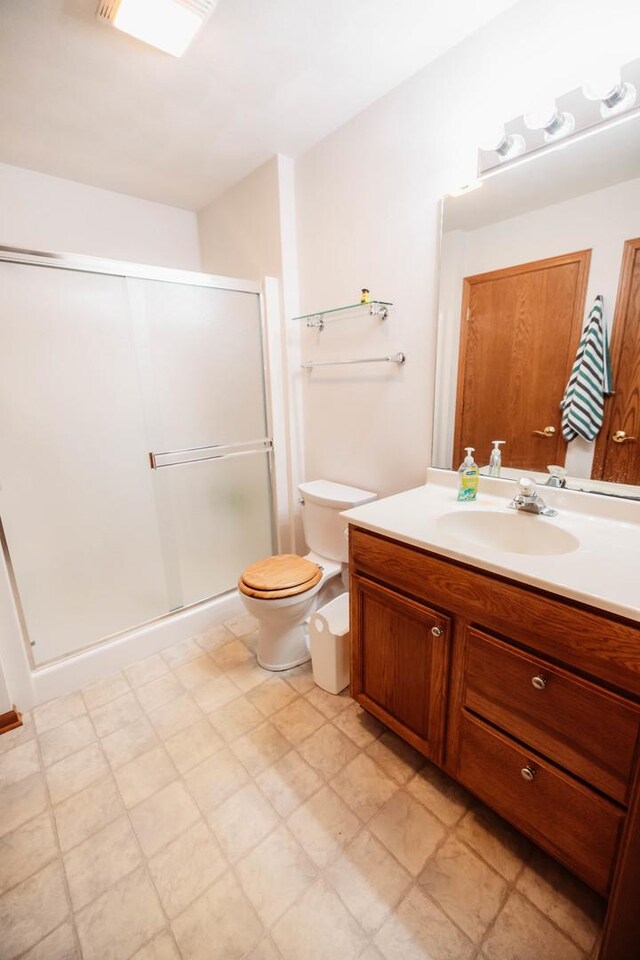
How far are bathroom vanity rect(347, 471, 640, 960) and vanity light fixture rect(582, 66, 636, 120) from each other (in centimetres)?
109

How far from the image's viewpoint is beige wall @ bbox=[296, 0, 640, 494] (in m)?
1.15

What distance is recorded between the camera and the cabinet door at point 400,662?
1.13m

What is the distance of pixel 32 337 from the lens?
1519 millimetres

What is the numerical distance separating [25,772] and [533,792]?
5.28ft

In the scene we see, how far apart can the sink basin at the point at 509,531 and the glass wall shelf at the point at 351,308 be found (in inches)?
37.2

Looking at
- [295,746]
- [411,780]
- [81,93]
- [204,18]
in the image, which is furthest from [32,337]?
[411,780]

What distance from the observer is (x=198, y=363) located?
1975 mm

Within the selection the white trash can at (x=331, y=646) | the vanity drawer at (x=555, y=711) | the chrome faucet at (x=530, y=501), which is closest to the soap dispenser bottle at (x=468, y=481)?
the chrome faucet at (x=530, y=501)

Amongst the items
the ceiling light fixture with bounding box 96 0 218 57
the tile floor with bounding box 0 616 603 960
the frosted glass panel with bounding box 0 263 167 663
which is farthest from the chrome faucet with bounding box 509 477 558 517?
the ceiling light fixture with bounding box 96 0 218 57

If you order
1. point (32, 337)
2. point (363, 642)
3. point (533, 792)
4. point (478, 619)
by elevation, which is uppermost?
point (32, 337)

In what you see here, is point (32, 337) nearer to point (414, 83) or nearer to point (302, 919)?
point (414, 83)

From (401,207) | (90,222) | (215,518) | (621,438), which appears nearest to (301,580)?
(215,518)

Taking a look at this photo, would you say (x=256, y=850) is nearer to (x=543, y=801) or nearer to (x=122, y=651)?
(x=543, y=801)

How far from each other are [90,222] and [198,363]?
1121 millimetres
